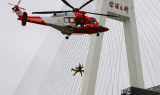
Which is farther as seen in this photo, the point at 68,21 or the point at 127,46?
the point at 127,46

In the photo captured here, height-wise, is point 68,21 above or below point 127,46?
below

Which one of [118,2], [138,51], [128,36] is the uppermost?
[118,2]

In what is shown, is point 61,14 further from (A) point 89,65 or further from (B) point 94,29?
(A) point 89,65

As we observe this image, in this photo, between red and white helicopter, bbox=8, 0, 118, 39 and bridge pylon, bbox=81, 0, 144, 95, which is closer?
red and white helicopter, bbox=8, 0, 118, 39

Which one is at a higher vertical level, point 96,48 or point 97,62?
point 96,48

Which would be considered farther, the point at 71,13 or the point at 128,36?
the point at 128,36

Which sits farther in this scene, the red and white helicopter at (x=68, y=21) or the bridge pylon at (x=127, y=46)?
the bridge pylon at (x=127, y=46)

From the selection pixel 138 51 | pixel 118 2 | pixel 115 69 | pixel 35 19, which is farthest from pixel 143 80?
pixel 35 19

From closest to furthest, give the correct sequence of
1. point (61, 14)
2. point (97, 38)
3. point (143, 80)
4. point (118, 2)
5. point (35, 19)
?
point (35, 19) → point (61, 14) → point (97, 38) → point (143, 80) → point (118, 2)

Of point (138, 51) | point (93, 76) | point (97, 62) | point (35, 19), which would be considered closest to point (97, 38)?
point (97, 62)

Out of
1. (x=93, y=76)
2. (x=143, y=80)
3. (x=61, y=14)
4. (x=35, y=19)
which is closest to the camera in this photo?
(x=35, y=19)
